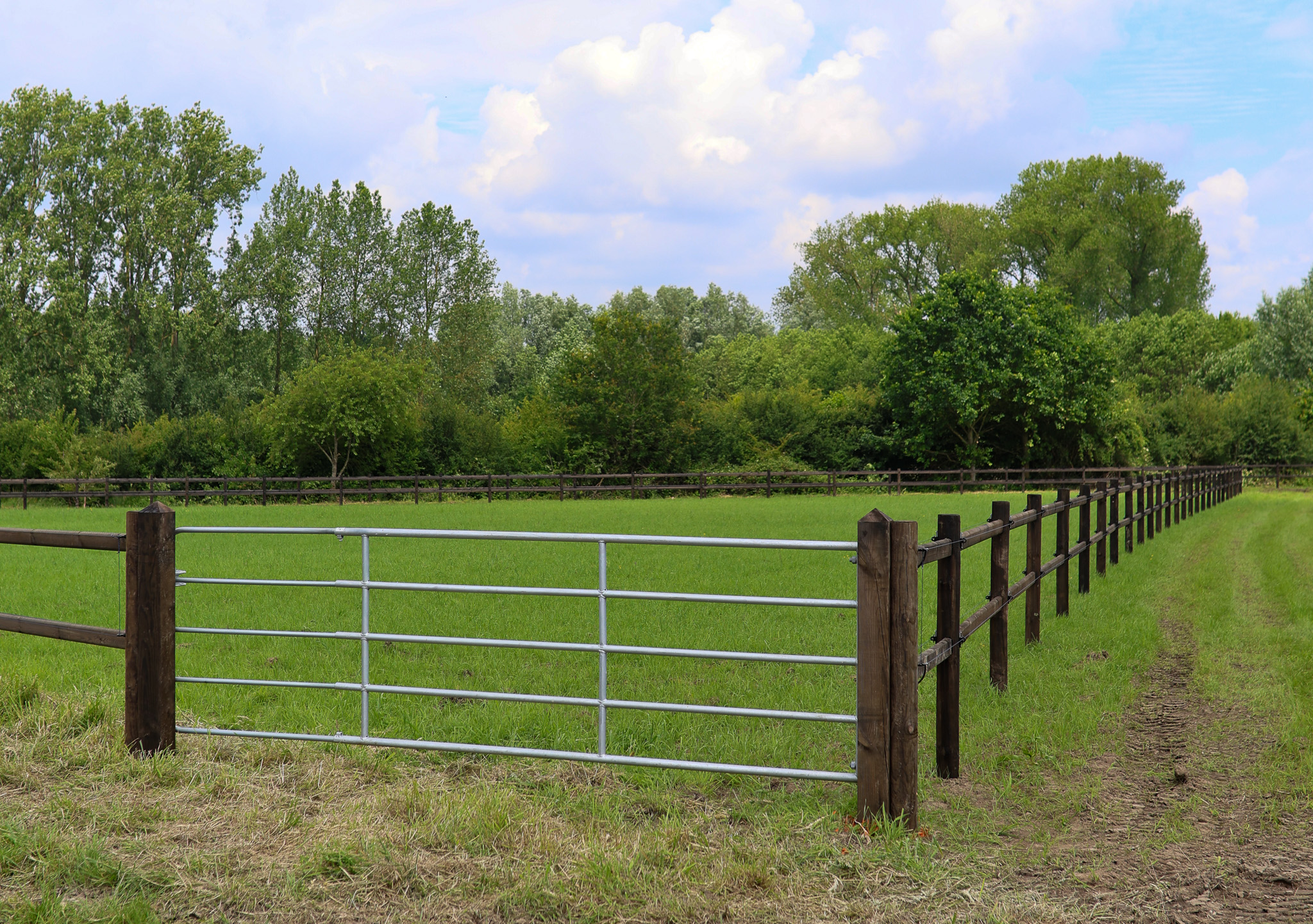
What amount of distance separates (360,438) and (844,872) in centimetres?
3842

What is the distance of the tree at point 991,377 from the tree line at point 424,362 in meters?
0.11

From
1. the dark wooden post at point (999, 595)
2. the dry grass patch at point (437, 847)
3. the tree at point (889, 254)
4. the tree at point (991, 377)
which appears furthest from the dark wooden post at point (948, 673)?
the tree at point (889, 254)

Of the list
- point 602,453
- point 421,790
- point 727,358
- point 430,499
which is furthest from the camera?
point 727,358

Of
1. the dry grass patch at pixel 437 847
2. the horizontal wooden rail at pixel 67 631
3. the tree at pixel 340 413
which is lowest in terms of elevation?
the dry grass patch at pixel 437 847

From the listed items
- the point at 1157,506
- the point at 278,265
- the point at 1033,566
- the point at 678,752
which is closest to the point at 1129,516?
the point at 1157,506

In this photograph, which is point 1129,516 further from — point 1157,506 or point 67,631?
point 67,631

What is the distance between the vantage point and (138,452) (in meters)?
38.2

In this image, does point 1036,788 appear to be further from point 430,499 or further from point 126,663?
point 430,499

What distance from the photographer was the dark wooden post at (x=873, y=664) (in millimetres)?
4309

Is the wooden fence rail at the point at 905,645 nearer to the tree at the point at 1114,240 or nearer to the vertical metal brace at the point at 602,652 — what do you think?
the vertical metal brace at the point at 602,652

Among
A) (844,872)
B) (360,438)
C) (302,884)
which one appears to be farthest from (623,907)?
(360,438)

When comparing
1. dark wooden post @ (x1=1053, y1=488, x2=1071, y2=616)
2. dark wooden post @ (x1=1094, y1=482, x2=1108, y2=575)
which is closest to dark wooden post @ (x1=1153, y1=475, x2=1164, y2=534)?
dark wooden post @ (x1=1094, y1=482, x2=1108, y2=575)

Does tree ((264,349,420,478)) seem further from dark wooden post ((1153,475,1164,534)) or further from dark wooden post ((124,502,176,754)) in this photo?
dark wooden post ((124,502,176,754))

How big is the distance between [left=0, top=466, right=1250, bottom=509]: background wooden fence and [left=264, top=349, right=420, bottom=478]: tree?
2422mm
